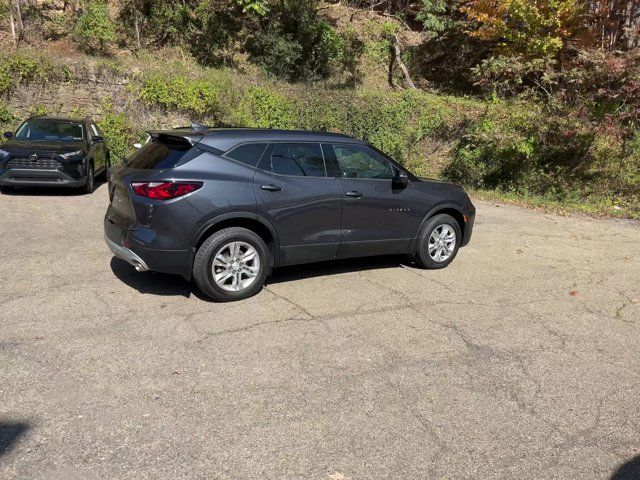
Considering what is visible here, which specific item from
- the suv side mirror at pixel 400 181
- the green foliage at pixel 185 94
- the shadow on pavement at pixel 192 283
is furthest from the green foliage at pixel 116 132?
the suv side mirror at pixel 400 181

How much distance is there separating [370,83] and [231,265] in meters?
19.5

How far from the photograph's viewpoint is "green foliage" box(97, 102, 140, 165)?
15391 mm

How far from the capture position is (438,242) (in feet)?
23.4

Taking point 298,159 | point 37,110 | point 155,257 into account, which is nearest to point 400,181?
point 298,159

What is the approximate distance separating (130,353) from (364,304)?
2395 millimetres

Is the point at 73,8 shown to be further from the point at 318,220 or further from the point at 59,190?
the point at 318,220

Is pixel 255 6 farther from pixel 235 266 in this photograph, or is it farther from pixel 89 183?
pixel 235 266

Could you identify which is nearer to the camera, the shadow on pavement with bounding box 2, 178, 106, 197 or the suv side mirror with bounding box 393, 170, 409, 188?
the suv side mirror with bounding box 393, 170, 409, 188

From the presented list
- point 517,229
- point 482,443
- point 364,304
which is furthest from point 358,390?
point 517,229

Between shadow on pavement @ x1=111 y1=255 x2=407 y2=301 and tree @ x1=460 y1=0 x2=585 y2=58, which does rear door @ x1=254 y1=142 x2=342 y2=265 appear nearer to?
shadow on pavement @ x1=111 y1=255 x2=407 y2=301

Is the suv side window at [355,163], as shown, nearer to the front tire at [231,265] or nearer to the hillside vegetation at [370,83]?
the front tire at [231,265]

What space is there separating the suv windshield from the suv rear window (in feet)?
22.1

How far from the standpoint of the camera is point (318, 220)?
6.00 metres

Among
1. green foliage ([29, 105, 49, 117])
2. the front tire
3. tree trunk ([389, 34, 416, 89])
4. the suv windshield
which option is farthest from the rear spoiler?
tree trunk ([389, 34, 416, 89])
